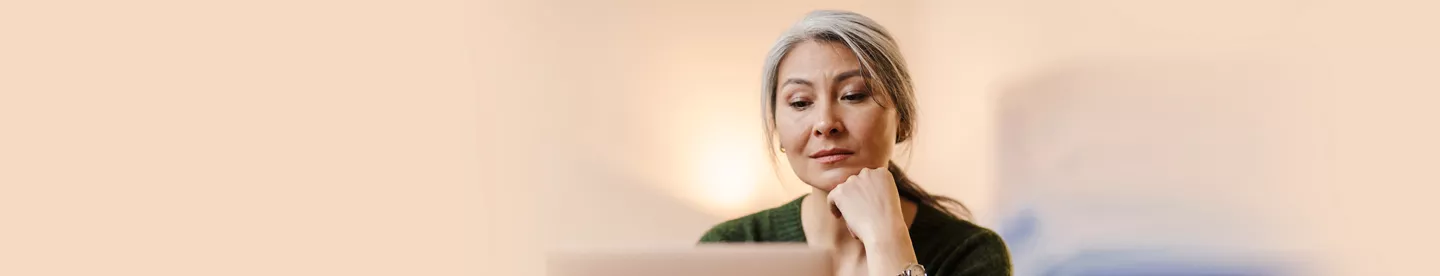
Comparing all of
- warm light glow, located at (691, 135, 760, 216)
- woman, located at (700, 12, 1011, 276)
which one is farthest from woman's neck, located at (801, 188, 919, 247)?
warm light glow, located at (691, 135, 760, 216)

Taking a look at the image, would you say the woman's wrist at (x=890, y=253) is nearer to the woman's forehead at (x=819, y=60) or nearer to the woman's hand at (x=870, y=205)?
the woman's hand at (x=870, y=205)

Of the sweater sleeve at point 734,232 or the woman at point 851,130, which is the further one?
the sweater sleeve at point 734,232

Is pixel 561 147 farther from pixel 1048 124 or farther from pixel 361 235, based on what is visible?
pixel 1048 124

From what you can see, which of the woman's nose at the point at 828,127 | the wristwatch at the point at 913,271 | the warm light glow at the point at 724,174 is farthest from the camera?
the warm light glow at the point at 724,174

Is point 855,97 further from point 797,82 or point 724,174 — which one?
point 724,174

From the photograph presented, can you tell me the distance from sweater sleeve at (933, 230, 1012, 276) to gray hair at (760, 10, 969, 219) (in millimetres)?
151

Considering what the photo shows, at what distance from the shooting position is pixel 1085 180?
1.67 m

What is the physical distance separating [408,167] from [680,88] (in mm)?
509

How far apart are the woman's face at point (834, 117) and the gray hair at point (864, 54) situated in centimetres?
1

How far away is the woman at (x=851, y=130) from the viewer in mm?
1191

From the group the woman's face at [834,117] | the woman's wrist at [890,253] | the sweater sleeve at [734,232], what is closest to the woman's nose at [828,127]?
the woman's face at [834,117]

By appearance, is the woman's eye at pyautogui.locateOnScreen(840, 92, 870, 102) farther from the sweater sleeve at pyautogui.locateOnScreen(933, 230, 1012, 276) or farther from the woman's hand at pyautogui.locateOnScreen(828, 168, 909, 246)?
the sweater sleeve at pyautogui.locateOnScreen(933, 230, 1012, 276)

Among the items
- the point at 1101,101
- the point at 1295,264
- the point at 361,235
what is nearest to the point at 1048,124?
the point at 1101,101

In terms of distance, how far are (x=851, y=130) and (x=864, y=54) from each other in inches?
3.5
